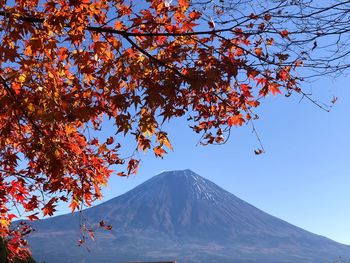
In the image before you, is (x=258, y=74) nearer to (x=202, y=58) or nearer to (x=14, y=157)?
(x=202, y=58)

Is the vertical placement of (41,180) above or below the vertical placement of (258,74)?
below

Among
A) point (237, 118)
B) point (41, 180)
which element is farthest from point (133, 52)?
point (41, 180)

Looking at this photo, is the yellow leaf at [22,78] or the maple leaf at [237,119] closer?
the yellow leaf at [22,78]

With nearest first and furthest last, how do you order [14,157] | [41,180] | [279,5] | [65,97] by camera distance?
[279,5] < [65,97] < [14,157] < [41,180]

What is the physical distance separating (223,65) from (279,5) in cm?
94

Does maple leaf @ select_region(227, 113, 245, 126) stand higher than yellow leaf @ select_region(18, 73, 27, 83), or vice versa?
yellow leaf @ select_region(18, 73, 27, 83)

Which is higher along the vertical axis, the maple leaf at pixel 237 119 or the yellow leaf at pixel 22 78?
the yellow leaf at pixel 22 78

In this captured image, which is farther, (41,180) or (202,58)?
→ (41,180)

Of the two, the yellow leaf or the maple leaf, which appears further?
the maple leaf

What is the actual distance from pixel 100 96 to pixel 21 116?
3.42 feet

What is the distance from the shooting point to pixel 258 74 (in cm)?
735

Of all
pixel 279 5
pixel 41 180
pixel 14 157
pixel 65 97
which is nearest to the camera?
pixel 279 5

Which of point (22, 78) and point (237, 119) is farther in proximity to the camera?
point (237, 119)

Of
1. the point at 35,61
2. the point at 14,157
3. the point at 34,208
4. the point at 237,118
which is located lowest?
the point at 34,208
